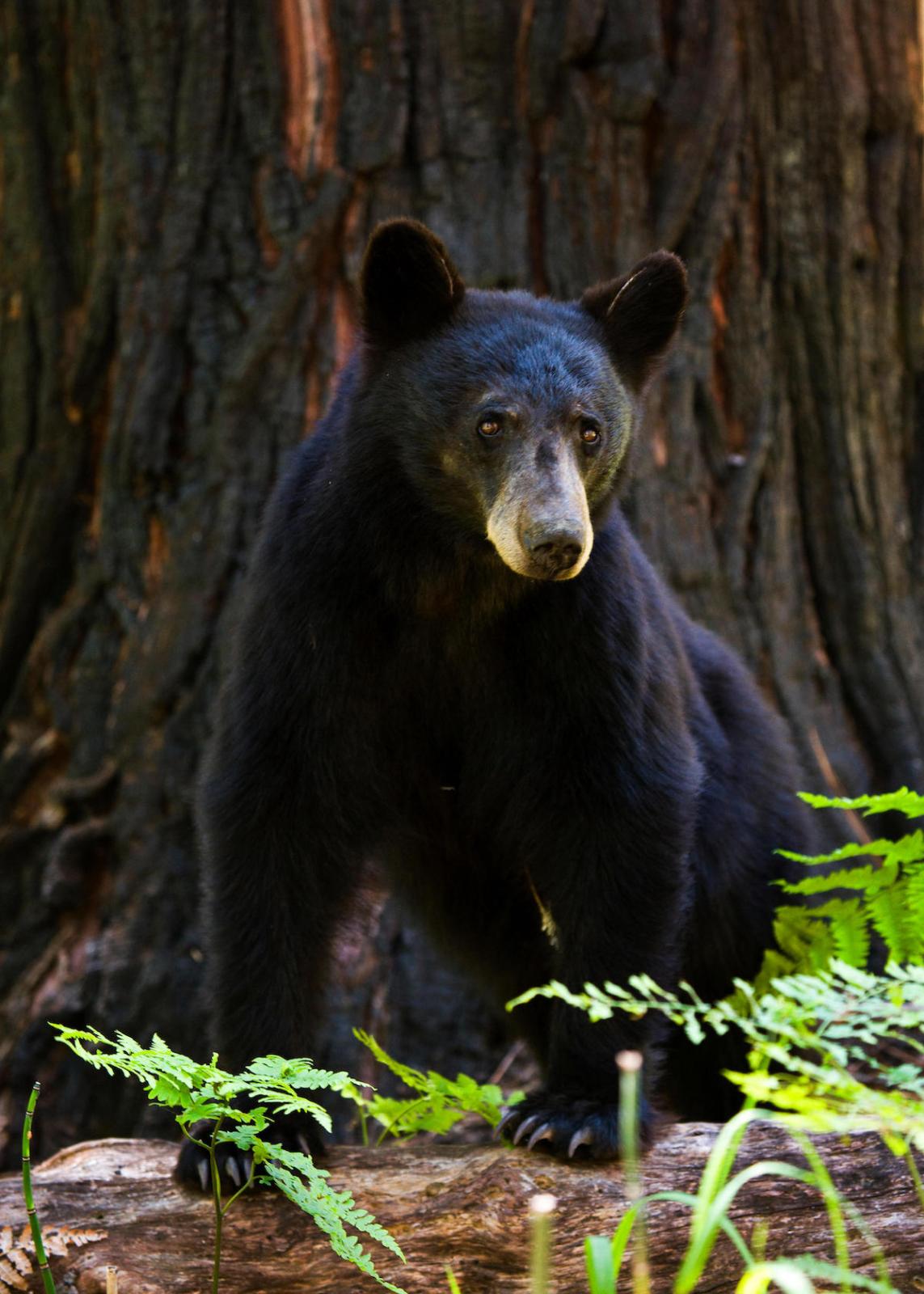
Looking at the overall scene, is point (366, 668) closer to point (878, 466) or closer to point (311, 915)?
point (311, 915)

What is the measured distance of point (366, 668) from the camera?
12.6 feet

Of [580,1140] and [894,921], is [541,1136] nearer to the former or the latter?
[580,1140]

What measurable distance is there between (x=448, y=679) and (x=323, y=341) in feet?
5.93

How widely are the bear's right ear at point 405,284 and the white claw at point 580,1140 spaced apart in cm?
209

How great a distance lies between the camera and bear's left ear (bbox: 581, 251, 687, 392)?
3955 millimetres

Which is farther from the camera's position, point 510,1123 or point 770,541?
point 770,541

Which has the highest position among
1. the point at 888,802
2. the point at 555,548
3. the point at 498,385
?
the point at 498,385

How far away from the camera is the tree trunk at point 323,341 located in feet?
16.8

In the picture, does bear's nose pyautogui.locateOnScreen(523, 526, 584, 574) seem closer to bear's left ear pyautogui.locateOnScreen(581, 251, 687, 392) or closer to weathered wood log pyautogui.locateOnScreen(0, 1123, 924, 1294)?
bear's left ear pyautogui.locateOnScreen(581, 251, 687, 392)

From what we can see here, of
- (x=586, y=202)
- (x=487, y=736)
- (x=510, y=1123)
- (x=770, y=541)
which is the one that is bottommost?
(x=510, y=1123)

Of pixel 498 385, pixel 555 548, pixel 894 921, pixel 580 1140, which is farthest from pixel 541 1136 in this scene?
pixel 498 385

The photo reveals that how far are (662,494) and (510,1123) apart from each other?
2536 millimetres

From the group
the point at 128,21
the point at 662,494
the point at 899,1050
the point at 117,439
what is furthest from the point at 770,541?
the point at 128,21

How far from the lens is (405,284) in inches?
151
